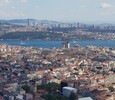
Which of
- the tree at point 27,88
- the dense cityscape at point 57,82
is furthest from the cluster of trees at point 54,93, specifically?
the tree at point 27,88

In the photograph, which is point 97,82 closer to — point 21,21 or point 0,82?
point 0,82

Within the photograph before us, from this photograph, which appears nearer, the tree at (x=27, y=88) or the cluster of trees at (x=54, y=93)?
the cluster of trees at (x=54, y=93)

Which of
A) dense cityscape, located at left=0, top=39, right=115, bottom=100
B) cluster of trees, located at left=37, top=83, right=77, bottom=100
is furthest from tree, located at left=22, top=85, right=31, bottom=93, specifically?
cluster of trees, located at left=37, top=83, right=77, bottom=100

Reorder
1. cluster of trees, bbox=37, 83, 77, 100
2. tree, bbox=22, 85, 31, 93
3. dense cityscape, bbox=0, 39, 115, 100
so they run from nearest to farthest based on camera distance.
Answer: cluster of trees, bbox=37, 83, 77, 100 → dense cityscape, bbox=0, 39, 115, 100 → tree, bbox=22, 85, 31, 93

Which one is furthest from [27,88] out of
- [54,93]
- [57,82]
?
[57,82]

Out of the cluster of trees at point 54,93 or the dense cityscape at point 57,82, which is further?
the dense cityscape at point 57,82

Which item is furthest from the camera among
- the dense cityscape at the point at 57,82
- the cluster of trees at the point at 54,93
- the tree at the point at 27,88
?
the tree at the point at 27,88

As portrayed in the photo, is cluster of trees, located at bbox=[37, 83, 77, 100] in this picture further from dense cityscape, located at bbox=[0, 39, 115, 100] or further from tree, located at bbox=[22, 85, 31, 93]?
tree, located at bbox=[22, 85, 31, 93]

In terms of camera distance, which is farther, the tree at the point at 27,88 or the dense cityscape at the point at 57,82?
the tree at the point at 27,88

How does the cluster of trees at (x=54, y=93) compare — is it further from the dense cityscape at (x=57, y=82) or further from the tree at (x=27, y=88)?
the tree at (x=27, y=88)

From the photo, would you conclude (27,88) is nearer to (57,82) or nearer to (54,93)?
(54,93)

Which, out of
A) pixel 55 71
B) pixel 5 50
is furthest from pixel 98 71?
Answer: pixel 5 50

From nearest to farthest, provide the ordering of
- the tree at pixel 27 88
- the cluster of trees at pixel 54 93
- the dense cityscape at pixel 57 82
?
the cluster of trees at pixel 54 93
the dense cityscape at pixel 57 82
the tree at pixel 27 88
